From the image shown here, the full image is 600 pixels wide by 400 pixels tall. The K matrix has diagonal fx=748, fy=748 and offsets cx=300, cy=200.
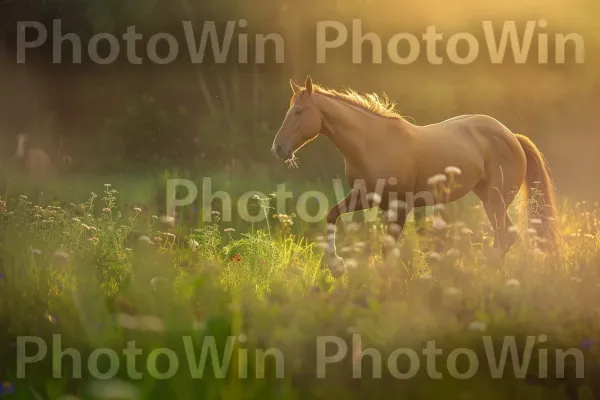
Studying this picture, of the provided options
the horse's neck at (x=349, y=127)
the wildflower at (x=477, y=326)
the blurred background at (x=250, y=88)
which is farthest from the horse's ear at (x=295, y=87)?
the blurred background at (x=250, y=88)

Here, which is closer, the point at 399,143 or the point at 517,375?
the point at 517,375

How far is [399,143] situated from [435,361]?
291 centimetres

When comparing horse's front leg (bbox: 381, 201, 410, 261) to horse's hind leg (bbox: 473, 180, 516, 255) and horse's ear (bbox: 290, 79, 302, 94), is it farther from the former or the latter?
horse's ear (bbox: 290, 79, 302, 94)

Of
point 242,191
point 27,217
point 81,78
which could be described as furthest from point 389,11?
point 27,217

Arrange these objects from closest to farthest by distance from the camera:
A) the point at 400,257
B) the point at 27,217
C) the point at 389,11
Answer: the point at 400,257 → the point at 27,217 → the point at 389,11

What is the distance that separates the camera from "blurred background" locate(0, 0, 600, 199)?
474 inches

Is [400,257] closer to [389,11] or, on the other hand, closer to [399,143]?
[399,143]

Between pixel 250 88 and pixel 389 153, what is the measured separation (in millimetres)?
7390

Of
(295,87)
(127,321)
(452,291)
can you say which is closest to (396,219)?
(295,87)

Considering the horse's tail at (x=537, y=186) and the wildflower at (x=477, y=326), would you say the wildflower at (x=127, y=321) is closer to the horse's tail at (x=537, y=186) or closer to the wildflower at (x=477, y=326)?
the wildflower at (x=477, y=326)

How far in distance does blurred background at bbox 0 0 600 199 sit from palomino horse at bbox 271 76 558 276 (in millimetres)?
4433

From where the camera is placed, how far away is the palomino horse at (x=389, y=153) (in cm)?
633

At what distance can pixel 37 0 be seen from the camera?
12562mm

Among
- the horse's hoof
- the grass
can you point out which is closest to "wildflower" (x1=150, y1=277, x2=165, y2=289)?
the grass
